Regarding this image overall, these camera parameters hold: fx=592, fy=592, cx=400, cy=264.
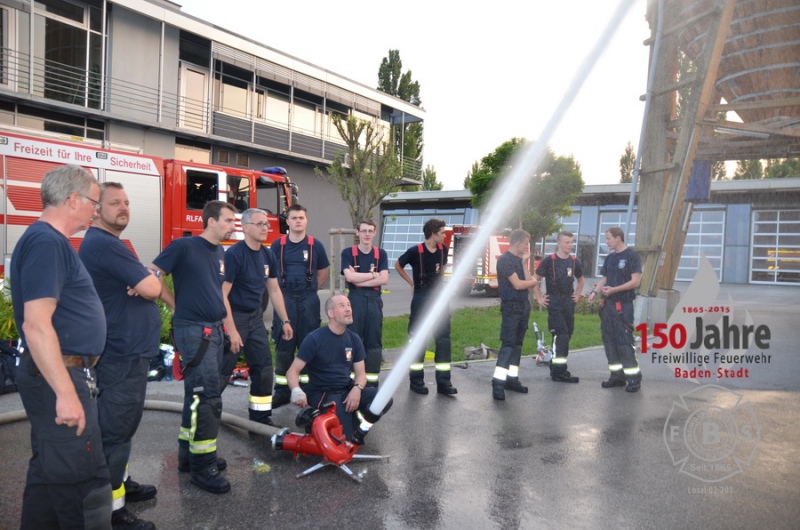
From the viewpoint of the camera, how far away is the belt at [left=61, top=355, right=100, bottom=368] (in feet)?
8.66

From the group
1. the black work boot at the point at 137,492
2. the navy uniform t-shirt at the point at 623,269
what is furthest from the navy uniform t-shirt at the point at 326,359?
the navy uniform t-shirt at the point at 623,269

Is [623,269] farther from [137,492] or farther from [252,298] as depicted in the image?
[137,492]

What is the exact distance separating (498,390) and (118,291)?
14.0ft

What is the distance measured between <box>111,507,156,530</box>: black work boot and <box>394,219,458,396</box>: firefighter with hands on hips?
3.77 metres

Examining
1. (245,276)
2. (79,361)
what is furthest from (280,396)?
(79,361)

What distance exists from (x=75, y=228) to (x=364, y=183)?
11.9 metres

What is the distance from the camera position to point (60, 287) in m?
2.53

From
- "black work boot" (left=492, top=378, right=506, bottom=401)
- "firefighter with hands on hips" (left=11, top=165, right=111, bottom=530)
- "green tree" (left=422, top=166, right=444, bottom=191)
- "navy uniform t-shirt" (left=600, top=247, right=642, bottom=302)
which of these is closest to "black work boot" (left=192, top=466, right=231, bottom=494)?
"firefighter with hands on hips" (left=11, top=165, right=111, bottom=530)

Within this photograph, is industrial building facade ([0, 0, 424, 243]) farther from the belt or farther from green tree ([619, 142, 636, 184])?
green tree ([619, 142, 636, 184])

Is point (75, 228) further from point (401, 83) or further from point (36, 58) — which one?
point (401, 83)

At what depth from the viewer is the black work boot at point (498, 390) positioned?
644 cm

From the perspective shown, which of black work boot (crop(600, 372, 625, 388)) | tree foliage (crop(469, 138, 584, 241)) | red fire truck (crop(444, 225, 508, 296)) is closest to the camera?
black work boot (crop(600, 372, 625, 388))

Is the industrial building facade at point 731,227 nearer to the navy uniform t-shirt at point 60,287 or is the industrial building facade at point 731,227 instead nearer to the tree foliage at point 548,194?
the tree foliage at point 548,194

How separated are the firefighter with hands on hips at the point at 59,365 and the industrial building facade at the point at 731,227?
1013 inches
